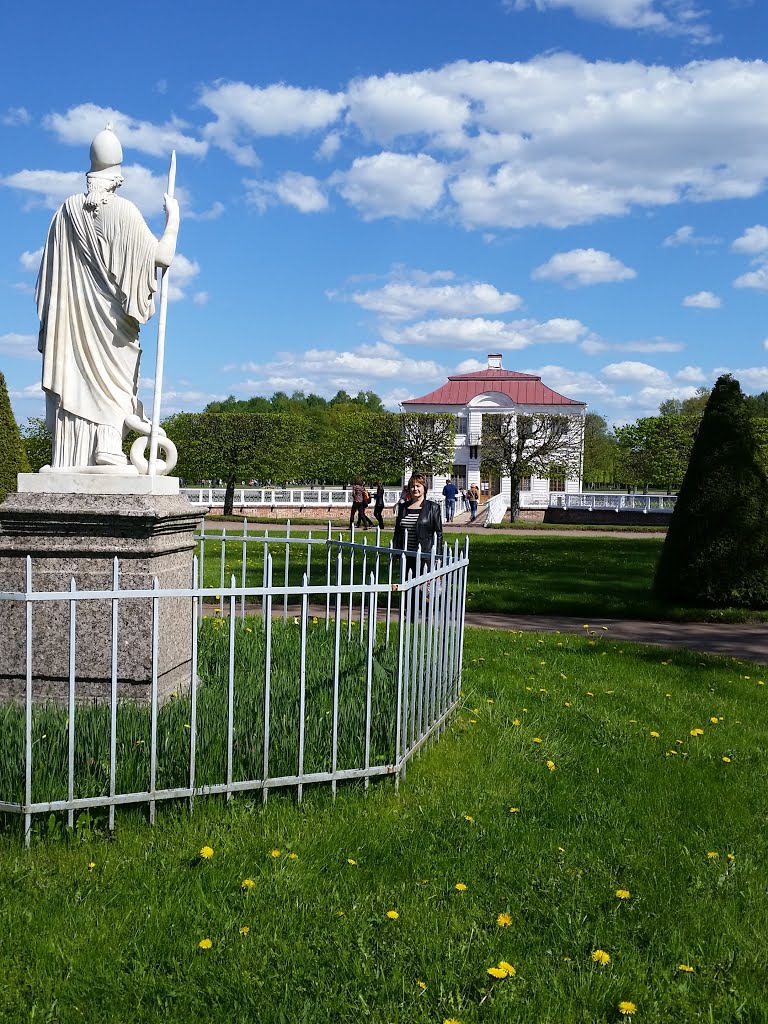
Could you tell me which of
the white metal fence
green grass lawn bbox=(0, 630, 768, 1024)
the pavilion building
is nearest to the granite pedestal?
the white metal fence

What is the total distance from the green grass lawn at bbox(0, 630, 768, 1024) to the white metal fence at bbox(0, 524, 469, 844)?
0.53ft

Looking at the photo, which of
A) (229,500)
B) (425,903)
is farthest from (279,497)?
(425,903)

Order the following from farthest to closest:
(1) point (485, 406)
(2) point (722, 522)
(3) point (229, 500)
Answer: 1. (1) point (485, 406)
2. (3) point (229, 500)
3. (2) point (722, 522)

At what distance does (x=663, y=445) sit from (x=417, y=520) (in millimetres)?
35799

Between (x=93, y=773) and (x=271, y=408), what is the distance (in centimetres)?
11254

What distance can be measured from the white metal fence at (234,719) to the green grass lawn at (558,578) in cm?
415

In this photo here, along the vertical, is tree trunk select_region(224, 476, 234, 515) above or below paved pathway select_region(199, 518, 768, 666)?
above

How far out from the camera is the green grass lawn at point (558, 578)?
1167 centimetres

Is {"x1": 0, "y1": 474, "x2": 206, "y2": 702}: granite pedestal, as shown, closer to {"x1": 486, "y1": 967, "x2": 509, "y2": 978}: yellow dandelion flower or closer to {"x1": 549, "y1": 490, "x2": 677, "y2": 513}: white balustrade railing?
{"x1": 486, "y1": 967, "x2": 509, "y2": 978}: yellow dandelion flower

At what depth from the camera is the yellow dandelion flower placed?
9.51 feet

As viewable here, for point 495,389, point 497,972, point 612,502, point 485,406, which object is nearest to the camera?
point 497,972

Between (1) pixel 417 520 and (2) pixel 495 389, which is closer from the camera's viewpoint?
(1) pixel 417 520

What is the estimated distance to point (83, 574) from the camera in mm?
5055

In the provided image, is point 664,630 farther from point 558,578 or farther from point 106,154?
point 106,154
